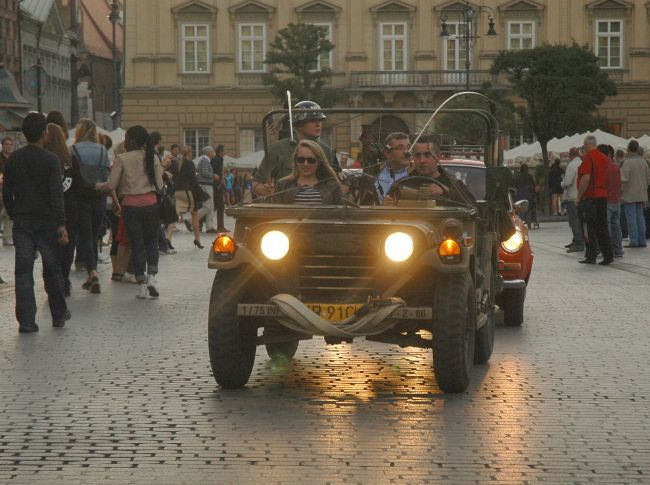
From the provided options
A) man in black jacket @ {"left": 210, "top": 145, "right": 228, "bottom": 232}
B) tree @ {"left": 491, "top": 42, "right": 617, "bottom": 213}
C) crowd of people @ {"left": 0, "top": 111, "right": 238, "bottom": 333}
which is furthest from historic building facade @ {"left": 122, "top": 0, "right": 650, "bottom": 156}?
crowd of people @ {"left": 0, "top": 111, "right": 238, "bottom": 333}

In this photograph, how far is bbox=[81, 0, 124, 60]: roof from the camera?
362 ft

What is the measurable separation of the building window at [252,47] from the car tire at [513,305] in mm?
65027

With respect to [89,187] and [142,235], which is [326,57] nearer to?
[89,187]

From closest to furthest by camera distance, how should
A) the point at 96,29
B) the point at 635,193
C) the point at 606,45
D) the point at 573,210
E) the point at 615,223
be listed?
the point at 615,223
the point at 573,210
the point at 635,193
the point at 606,45
the point at 96,29

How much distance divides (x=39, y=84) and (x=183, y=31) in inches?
1550

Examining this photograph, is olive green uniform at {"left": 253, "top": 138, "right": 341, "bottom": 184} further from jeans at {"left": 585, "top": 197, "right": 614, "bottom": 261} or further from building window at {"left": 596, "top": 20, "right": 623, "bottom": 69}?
building window at {"left": 596, "top": 20, "right": 623, "bottom": 69}

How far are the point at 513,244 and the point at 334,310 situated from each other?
540 centimetres

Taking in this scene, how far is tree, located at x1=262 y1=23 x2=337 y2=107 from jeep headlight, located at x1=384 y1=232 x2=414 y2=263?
6350 centimetres

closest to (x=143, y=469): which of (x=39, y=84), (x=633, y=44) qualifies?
(x=39, y=84)

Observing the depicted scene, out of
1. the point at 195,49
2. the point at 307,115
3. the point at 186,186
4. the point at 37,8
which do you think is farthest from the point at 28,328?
the point at 37,8

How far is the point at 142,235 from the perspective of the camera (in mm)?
16891

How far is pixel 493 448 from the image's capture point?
25.4 ft

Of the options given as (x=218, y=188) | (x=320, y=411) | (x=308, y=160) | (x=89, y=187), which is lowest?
(x=320, y=411)

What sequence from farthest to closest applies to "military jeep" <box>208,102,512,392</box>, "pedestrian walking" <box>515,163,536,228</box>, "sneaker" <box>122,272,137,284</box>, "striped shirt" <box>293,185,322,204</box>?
"pedestrian walking" <box>515,163,536,228</box>
"sneaker" <box>122,272,137,284</box>
"striped shirt" <box>293,185,322,204</box>
"military jeep" <box>208,102,512,392</box>
